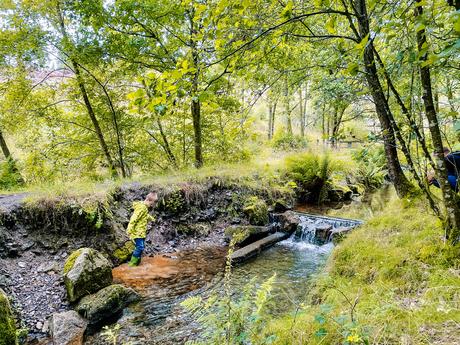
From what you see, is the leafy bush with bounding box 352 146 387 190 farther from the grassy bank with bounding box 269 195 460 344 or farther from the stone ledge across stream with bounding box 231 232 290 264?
the stone ledge across stream with bounding box 231 232 290 264

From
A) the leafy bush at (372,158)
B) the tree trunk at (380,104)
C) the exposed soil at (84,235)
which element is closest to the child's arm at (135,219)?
the exposed soil at (84,235)

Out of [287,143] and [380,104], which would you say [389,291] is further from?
[287,143]

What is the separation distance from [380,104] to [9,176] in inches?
429

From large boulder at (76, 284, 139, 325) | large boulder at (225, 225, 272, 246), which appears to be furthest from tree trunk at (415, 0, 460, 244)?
large boulder at (225, 225, 272, 246)

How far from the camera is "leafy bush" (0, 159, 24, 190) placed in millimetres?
9266

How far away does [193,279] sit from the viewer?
6008mm

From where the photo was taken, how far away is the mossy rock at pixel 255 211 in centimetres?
943

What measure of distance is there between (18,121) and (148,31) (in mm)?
4969

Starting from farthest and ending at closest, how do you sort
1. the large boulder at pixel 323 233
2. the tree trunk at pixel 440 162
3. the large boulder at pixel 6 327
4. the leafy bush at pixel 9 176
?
the leafy bush at pixel 9 176
the large boulder at pixel 323 233
the large boulder at pixel 6 327
the tree trunk at pixel 440 162

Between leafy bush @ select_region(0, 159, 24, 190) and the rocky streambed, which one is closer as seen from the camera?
the rocky streambed

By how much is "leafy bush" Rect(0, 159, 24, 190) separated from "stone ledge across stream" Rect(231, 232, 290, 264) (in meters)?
7.49

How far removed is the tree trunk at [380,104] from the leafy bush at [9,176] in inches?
406

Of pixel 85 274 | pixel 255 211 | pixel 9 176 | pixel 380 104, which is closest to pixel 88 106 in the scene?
pixel 9 176

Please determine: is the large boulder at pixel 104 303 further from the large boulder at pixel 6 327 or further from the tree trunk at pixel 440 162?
the tree trunk at pixel 440 162
